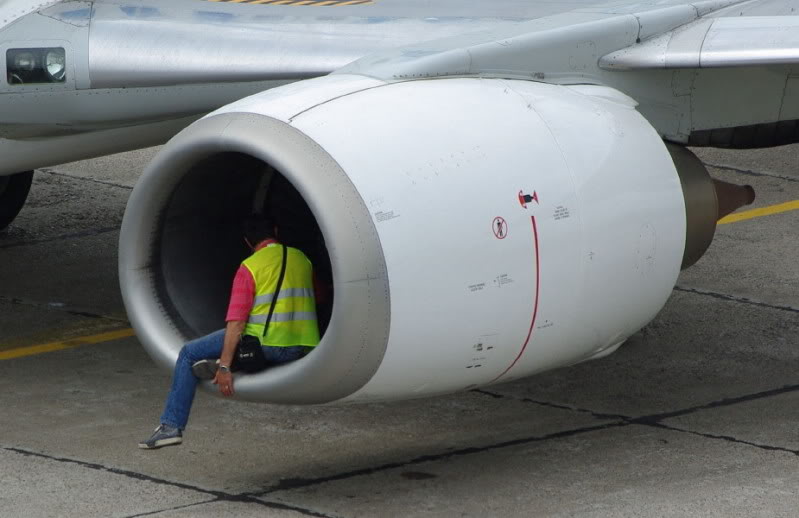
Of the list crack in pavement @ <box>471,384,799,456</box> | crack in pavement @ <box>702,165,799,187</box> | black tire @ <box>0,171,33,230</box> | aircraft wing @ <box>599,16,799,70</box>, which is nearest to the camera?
aircraft wing @ <box>599,16,799,70</box>

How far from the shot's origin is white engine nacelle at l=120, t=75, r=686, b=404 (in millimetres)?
6801

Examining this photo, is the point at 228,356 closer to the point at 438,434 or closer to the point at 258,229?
the point at 258,229

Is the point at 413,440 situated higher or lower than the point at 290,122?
lower

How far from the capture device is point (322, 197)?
22.3 ft

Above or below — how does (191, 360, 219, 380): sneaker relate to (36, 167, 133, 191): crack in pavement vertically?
above

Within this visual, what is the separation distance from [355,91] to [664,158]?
156 cm

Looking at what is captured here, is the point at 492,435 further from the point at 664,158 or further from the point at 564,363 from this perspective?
the point at 664,158

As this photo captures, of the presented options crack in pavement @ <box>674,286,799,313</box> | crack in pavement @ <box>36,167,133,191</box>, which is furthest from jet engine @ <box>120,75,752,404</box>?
crack in pavement @ <box>36,167,133,191</box>

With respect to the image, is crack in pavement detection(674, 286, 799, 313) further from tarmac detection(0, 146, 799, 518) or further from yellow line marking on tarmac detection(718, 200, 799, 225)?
yellow line marking on tarmac detection(718, 200, 799, 225)

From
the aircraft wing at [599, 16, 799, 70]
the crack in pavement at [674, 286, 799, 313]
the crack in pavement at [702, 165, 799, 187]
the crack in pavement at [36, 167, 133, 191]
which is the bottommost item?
the crack in pavement at [36, 167, 133, 191]

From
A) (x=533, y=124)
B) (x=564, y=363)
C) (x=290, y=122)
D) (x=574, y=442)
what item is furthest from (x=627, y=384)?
(x=290, y=122)

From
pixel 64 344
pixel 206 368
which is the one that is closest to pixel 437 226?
pixel 206 368

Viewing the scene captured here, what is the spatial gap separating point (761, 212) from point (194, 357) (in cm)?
762

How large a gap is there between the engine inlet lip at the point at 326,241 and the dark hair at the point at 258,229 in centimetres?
39
